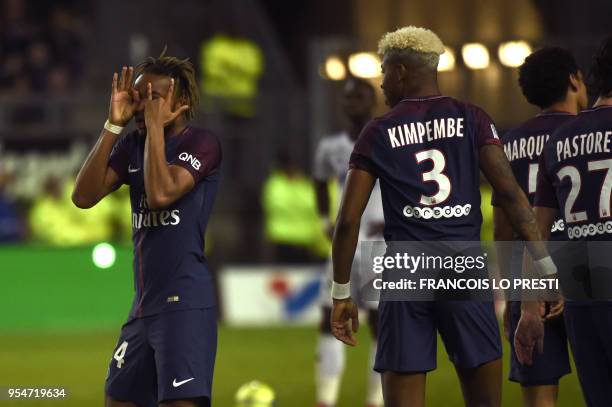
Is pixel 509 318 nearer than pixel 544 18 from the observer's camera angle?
Yes

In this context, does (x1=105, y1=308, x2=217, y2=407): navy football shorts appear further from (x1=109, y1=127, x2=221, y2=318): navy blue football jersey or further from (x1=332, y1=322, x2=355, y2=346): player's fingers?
(x1=332, y1=322, x2=355, y2=346): player's fingers

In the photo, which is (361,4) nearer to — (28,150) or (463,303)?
(28,150)

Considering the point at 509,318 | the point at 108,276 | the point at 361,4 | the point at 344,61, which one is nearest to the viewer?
the point at 509,318

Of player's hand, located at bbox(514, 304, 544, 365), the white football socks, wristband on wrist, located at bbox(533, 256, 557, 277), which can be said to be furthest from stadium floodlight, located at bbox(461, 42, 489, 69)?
wristband on wrist, located at bbox(533, 256, 557, 277)

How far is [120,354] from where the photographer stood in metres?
5.63

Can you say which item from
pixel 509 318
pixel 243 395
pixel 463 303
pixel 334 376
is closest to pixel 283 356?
pixel 334 376

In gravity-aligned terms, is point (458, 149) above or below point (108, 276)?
below

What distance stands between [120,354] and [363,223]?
3.97 metres

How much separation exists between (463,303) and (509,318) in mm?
1107

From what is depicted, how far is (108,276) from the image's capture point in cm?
1769

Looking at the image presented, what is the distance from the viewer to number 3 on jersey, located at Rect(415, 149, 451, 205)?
213 inches

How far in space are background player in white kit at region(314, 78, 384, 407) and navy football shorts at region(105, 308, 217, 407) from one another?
321 centimetres

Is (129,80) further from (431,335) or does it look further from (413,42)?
(431,335)

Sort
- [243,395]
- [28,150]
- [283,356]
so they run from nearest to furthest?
[243,395] < [283,356] < [28,150]
